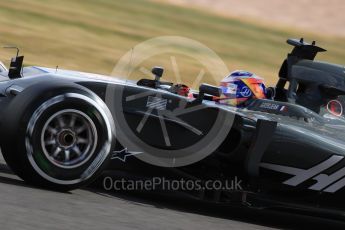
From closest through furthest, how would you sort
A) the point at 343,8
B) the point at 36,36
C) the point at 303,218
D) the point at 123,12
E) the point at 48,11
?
1. the point at 303,218
2. the point at 36,36
3. the point at 48,11
4. the point at 123,12
5. the point at 343,8

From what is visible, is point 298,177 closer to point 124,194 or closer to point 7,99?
point 124,194

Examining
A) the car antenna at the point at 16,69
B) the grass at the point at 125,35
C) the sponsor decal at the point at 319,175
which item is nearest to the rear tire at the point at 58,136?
the sponsor decal at the point at 319,175

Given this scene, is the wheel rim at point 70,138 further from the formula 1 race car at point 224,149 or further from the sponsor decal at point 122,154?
the sponsor decal at point 122,154

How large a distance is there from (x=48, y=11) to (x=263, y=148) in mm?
14151

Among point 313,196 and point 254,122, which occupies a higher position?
point 254,122

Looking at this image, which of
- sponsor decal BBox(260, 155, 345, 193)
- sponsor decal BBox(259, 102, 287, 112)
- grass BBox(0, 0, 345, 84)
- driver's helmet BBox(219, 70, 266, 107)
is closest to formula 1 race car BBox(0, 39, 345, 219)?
sponsor decal BBox(260, 155, 345, 193)

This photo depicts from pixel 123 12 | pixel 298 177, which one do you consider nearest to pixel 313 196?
pixel 298 177

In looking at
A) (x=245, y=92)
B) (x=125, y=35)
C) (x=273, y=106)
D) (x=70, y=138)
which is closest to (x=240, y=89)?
(x=245, y=92)

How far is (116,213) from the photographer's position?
15.4 ft

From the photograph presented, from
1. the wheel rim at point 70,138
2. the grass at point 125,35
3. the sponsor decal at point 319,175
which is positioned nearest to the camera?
the wheel rim at point 70,138

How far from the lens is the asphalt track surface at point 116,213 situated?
4188mm

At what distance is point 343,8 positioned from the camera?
32.6 m

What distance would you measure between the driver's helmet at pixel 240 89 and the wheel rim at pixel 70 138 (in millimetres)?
1766

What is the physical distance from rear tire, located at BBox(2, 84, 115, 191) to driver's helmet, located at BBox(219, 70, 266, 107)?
1690 millimetres
